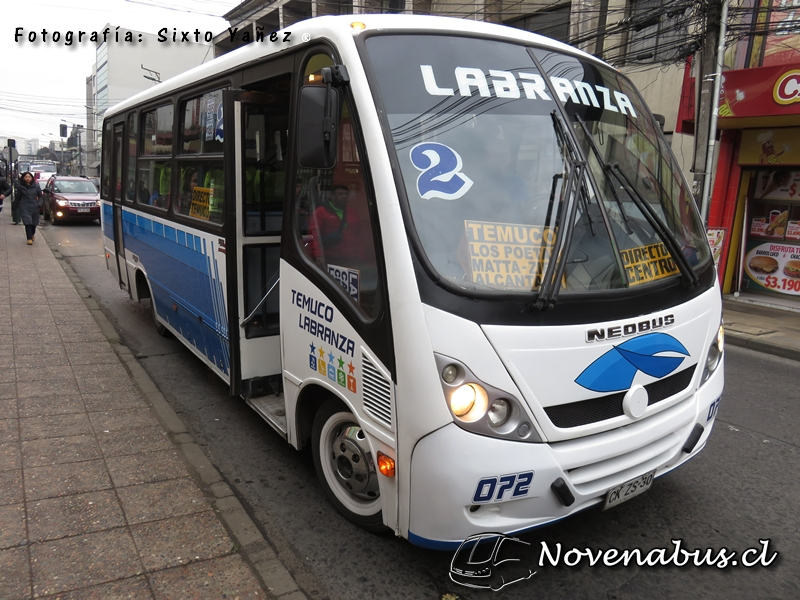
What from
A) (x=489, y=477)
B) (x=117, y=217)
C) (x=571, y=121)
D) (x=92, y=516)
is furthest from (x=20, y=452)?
(x=117, y=217)

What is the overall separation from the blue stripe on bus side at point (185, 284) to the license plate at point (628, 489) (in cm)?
297

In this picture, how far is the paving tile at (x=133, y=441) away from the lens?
4234 millimetres

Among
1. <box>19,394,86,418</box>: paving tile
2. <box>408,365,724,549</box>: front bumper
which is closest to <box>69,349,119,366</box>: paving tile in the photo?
<box>19,394,86,418</box>: paving tile

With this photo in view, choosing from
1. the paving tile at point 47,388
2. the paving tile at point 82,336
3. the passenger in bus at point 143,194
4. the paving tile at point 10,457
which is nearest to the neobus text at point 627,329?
the paving tile at point 10,457

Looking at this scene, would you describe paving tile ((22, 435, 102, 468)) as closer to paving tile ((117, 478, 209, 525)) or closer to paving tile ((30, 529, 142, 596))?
paving tile ((117, 478, 209, 525))

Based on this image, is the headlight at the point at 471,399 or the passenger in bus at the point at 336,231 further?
the passenger in bus at the point at 336,231

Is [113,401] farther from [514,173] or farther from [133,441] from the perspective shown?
[514,173]

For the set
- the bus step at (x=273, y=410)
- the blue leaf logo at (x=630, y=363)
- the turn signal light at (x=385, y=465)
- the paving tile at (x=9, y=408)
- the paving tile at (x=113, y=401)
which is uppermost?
the blue leaf logo at (x=630, y=363)

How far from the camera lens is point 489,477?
2582 millimetres

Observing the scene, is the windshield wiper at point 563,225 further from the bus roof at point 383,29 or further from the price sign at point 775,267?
the price sign at point 775,267

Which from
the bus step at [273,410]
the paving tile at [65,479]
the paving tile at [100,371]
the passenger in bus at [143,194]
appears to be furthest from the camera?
the passenger in bus at [143,194]

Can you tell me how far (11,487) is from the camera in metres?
3.68

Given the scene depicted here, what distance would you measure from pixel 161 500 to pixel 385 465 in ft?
5.08

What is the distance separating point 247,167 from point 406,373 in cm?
244
